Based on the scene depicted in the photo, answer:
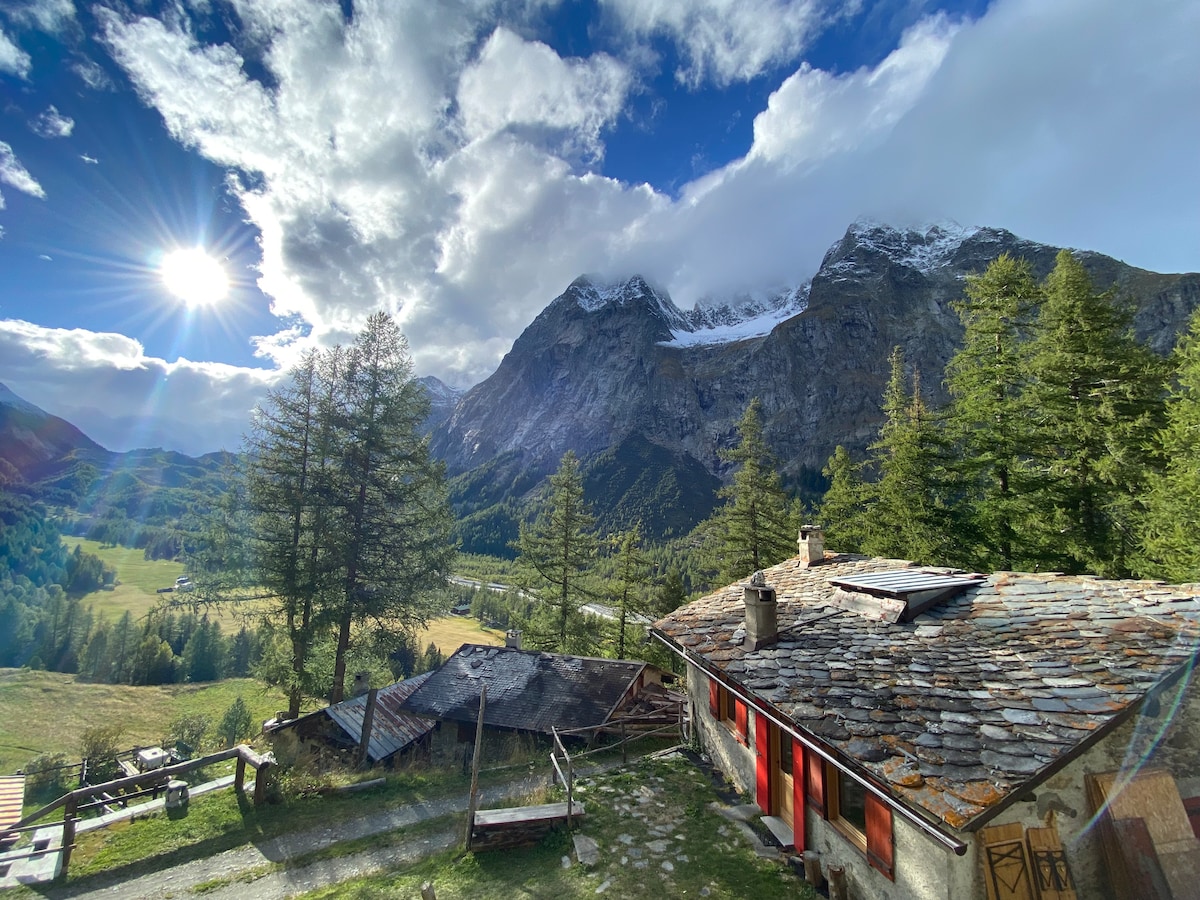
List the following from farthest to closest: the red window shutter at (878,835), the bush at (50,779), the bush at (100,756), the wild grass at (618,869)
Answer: the bush at (50,779) < the bush at (100,756) < the wild grass at (618,869) < the red window shutter at (878,835)

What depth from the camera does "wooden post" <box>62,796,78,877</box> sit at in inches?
394

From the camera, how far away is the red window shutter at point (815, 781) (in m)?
7.69

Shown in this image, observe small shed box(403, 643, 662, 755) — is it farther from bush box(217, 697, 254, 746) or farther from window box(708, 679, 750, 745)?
bush box(217, 697, 254, 746)

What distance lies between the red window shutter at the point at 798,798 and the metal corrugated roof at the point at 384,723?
14.6 m

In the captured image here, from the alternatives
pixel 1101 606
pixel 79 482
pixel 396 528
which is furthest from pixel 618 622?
pixel 79 482

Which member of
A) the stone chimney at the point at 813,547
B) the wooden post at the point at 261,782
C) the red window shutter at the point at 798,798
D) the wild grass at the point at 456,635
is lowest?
the wild grass at the point at 456,635

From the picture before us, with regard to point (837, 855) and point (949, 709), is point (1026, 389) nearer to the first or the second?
point (949, 709)

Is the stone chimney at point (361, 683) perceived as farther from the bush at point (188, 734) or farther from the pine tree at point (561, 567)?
the bush at point (188, 734)

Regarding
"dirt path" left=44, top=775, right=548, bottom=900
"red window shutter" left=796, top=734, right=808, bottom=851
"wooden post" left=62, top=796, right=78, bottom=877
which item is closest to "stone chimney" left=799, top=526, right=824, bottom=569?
"red window shutter" left=796, top=734, right=808, bottom=851

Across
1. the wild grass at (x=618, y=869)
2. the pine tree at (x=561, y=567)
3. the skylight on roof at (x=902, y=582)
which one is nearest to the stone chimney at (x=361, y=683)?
the pine tree at (x=561, y=567)

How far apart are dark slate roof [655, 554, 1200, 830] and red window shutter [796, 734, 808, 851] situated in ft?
5.12

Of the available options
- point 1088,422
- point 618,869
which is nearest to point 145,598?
point 618,869

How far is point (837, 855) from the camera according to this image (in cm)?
727

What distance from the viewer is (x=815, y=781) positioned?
786 cm
